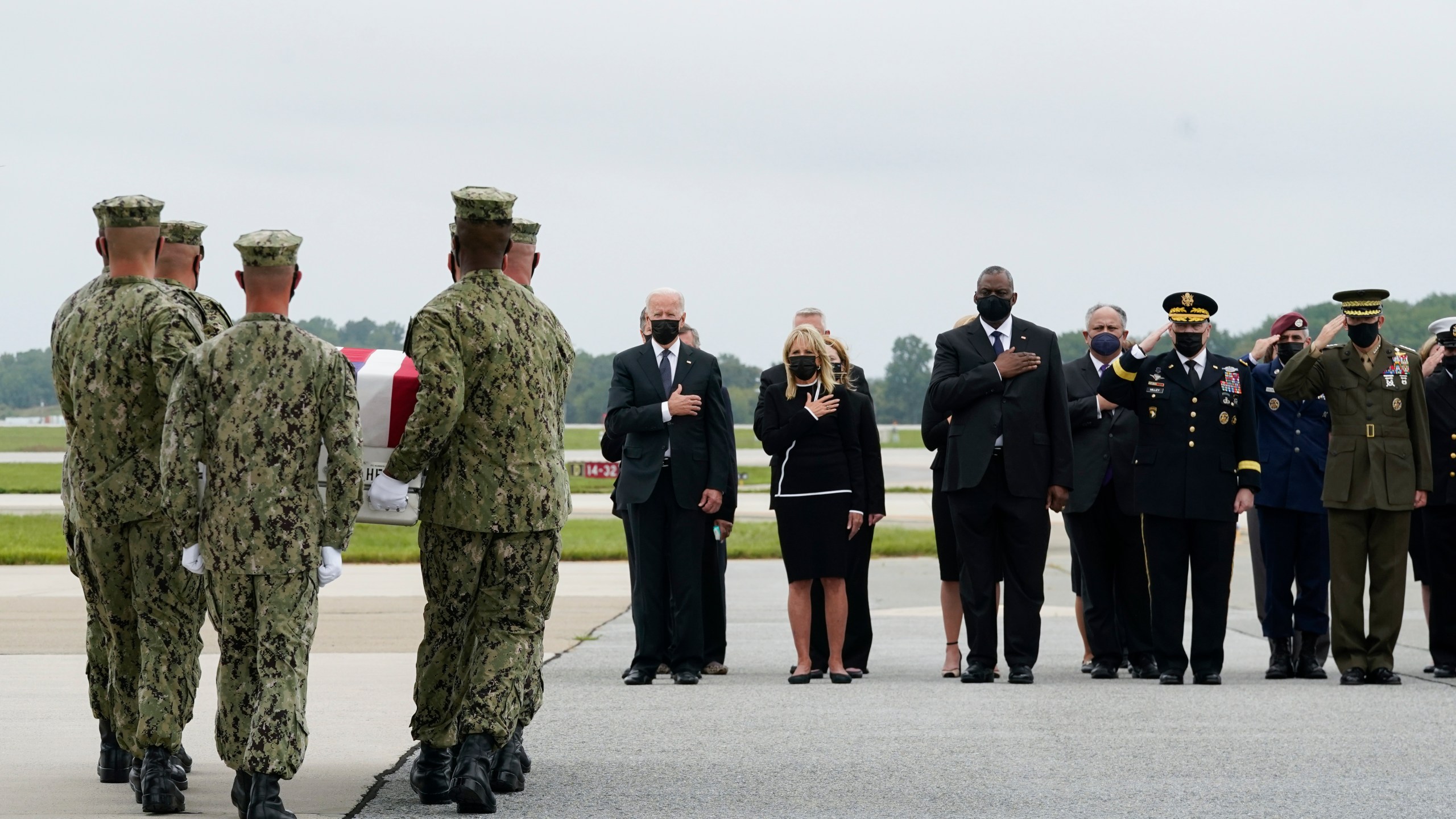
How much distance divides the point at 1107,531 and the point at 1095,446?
1.76 ft

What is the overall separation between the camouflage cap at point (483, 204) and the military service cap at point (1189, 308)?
17.3ft

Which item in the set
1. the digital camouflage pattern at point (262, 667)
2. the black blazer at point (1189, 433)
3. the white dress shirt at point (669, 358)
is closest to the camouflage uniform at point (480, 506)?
the digital camouflage pattern at point (262, 667)

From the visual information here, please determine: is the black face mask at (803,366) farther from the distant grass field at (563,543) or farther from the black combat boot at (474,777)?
the distant grass field at (563,543)

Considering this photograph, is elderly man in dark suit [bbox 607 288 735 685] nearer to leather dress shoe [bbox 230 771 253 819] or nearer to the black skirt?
the black skirt

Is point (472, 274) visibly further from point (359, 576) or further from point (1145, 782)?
point (359, 576)

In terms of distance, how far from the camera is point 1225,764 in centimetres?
685

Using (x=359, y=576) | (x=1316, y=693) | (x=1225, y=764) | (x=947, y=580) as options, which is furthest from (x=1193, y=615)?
(x=359, y=576)

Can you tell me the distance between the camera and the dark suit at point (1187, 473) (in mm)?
9961

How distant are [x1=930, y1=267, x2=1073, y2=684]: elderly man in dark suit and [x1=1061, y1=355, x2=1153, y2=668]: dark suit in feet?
1.68

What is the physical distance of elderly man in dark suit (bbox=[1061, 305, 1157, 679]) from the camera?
1033cm

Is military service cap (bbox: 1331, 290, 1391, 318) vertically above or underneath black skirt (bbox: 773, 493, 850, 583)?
above

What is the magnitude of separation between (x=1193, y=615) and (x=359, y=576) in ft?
36.9

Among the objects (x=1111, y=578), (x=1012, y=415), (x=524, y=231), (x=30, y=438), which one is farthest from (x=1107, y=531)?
(x=30, y=438)

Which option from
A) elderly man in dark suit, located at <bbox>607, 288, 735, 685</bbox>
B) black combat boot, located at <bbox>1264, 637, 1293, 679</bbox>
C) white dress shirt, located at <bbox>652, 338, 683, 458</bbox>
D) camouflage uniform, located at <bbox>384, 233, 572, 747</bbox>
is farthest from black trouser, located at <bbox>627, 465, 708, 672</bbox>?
camouflage uniform, located at <bbox>384, 233, 572, 747</bbox>
